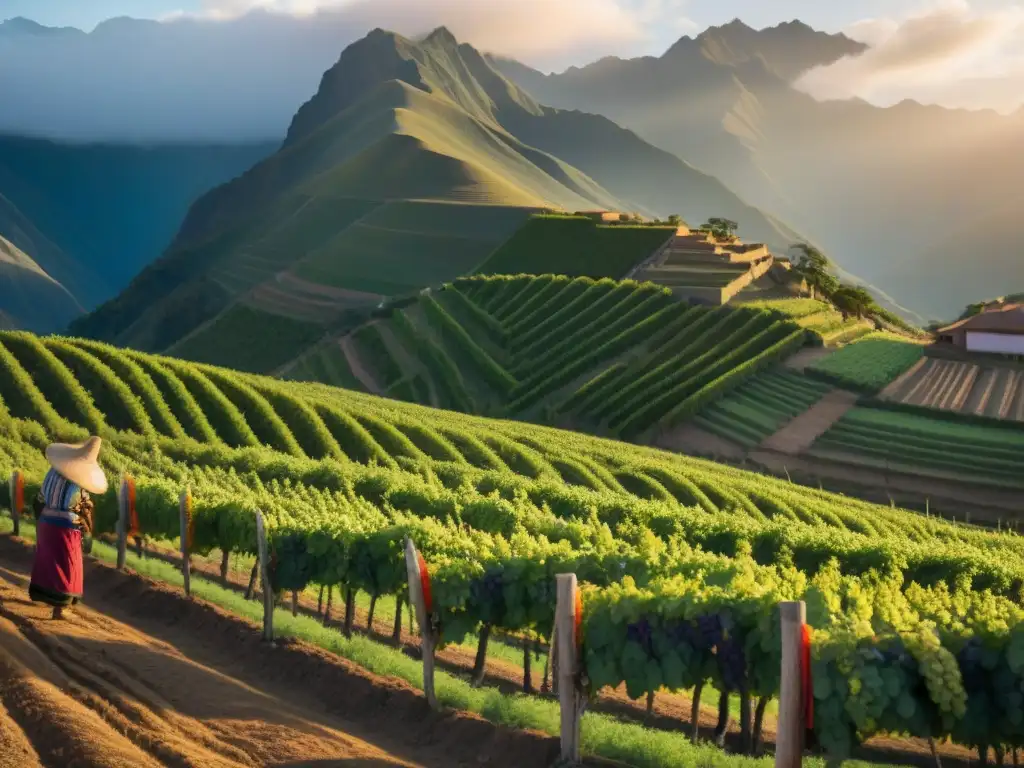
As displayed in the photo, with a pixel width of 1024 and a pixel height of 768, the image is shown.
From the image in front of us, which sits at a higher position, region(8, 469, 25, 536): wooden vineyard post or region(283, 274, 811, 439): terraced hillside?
region(283, 274, 811, 439): terraced hillside

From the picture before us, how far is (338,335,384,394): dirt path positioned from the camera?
221 feet

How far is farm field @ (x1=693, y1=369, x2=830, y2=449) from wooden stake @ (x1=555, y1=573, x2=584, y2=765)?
4312cm

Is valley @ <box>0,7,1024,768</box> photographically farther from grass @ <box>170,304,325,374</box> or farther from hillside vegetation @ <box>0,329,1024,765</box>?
grass @ <box>170,304,325,374</box>

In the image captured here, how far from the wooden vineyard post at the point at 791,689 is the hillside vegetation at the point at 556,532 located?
0.76 feet

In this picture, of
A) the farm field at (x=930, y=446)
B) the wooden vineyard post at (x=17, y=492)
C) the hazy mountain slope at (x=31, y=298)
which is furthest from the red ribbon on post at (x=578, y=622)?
the hazy mountain slope at (x=31, y=298)

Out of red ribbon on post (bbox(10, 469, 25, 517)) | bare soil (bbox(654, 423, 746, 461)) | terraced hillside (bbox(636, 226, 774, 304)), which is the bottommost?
red ribbon on post (bbox(10, 469, 25, 517))

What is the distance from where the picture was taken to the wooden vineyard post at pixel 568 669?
31.1 ft

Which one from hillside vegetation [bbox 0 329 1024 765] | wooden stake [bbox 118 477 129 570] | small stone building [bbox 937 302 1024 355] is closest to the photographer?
hillside vegetation [bbox 0 329 1024 765]

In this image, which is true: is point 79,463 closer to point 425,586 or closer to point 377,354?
point 425,586

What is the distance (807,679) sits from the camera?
852cm

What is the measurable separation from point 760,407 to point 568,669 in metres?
47.4

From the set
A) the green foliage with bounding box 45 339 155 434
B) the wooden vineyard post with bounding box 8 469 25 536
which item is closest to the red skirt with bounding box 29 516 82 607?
the wooden vineyard post with bounding box 8 469 25 536

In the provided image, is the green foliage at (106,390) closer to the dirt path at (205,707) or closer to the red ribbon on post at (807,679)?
the dirt path at (205,707)

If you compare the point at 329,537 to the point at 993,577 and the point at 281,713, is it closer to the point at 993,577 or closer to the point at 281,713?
the point at 281,713
